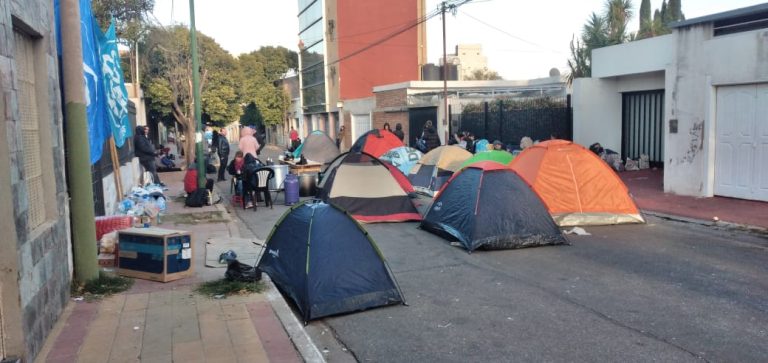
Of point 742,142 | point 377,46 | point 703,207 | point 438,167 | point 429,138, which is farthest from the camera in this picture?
point 377,46

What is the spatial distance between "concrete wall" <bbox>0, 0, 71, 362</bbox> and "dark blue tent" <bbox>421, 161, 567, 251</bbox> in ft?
18.0

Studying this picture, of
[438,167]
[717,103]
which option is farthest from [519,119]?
[717,103]

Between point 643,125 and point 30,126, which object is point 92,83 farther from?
point 643,125

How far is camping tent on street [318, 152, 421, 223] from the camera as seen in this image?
12.3 metres

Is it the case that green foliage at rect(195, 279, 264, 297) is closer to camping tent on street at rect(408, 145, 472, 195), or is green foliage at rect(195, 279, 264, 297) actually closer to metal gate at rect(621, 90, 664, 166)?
camping tent on street at rect(408, 145, 472, 195)

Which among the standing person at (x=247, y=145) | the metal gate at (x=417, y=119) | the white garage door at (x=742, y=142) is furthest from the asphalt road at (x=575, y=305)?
the metal gate at (x=417, y=119)

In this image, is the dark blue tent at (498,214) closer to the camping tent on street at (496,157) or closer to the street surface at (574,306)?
the street surface at (574,306)

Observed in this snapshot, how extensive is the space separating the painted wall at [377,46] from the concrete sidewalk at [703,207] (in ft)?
88.9

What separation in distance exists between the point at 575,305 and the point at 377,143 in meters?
14.3

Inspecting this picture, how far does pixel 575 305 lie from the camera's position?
6.70 meters

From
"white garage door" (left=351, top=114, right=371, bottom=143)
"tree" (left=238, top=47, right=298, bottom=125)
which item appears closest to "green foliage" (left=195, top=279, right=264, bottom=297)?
"white garage door" (left=351, top=114, right=371, bottom=143)

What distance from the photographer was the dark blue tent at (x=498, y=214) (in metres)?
9.41

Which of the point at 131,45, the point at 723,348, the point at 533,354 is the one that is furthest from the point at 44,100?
the point at 131,45

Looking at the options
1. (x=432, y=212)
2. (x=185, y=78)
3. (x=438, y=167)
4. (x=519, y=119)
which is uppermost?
(x=185, y=78)
